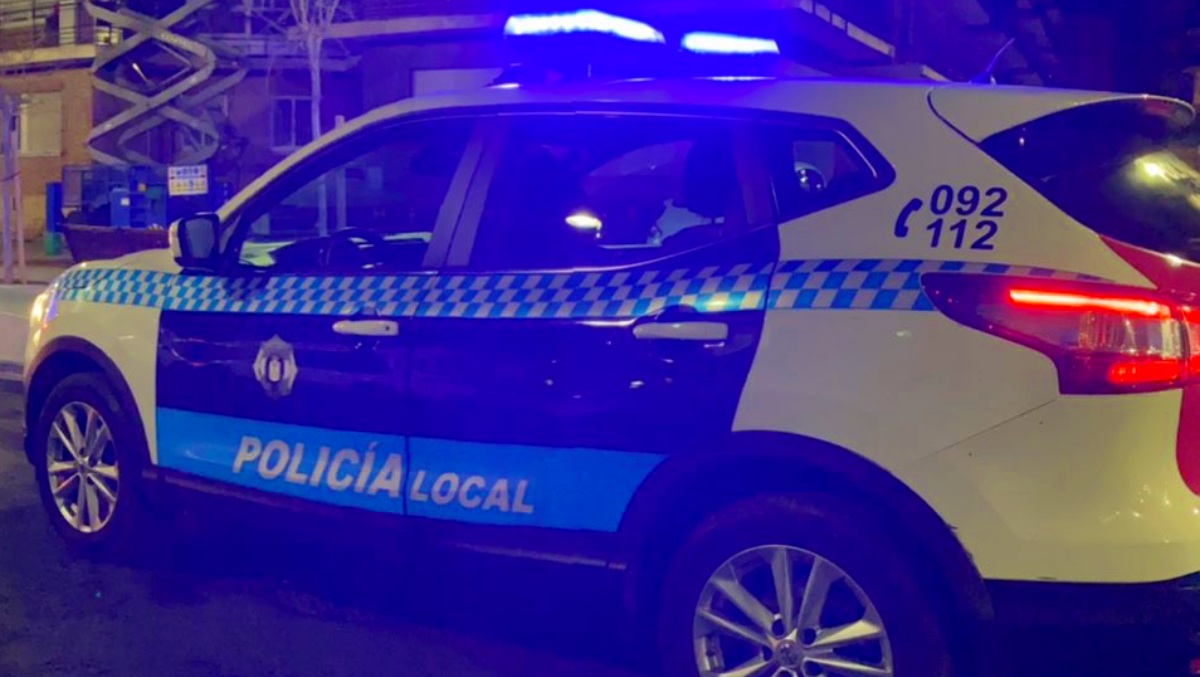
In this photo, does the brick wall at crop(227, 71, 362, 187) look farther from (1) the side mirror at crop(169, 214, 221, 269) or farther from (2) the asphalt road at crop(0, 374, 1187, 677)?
(1) the side mirror at crop(169, 214, 221, 269)

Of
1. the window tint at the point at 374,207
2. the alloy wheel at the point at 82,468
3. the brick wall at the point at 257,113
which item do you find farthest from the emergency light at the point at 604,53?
the brick wall at the point at 257,113

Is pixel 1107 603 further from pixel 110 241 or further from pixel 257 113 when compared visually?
pixel 257 113

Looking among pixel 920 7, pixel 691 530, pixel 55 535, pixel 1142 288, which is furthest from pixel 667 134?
pixel 920 7

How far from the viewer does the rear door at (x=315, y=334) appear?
3.78m

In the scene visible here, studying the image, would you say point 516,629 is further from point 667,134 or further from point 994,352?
point 994,352

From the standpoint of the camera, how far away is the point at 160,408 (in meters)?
4.42

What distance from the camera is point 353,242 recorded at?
14.1 feet

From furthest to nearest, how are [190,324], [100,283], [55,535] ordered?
[55,535] → [100,283] → [190,324]

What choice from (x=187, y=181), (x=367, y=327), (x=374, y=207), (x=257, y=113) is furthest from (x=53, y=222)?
(x=367, y=327)

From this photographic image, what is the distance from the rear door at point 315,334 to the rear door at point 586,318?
137 millimetres

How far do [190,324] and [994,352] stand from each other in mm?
2638

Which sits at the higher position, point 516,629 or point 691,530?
point 691,530

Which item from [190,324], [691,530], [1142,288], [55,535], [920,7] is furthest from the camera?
[920,7]

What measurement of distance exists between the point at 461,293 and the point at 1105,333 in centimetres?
171
